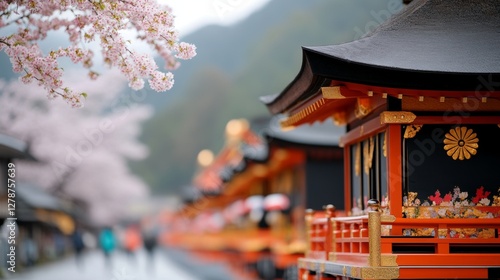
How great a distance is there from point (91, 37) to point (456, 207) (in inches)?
258

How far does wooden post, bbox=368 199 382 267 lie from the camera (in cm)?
1479

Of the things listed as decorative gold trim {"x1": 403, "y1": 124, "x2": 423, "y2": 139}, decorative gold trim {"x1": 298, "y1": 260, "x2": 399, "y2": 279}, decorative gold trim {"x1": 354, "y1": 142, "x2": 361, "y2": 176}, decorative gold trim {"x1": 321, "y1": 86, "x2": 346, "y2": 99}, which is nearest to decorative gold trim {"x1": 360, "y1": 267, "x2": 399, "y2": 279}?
decorative gold trim {"x1": 298, "y1": 260, "x2": 399, "y2": 279}

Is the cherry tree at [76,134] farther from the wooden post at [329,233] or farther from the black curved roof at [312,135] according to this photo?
the wooden post at [329,233]

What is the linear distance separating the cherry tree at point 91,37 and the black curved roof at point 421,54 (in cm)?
227

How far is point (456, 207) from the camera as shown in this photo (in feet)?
51.8

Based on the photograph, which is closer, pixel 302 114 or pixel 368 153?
pixel 368 153

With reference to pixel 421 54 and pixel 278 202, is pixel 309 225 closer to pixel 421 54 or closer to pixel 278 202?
pixel 421 54

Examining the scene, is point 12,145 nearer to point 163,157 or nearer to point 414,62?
point 414,62

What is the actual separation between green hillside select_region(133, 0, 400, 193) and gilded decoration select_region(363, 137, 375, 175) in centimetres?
11798

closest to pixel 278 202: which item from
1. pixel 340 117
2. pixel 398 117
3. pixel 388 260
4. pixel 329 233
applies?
pixel 340 117

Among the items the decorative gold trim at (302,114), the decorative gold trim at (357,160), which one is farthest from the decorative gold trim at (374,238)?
the decorative gold trim at (357,160)

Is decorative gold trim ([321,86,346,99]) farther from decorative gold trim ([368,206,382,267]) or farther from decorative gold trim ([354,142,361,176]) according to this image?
decorative gold trim ([354,142,361,176])

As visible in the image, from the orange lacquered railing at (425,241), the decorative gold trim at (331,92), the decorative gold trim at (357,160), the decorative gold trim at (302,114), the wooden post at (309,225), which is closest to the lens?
the orange lacquered railing at (425,241)

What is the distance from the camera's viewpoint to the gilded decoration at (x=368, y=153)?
59.1 ft
